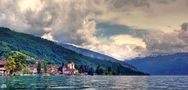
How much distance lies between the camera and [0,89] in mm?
85688

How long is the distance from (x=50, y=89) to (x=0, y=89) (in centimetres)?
1099

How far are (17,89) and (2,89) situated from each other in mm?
3442

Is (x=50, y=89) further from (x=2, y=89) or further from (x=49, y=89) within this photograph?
(x=2, y=89)

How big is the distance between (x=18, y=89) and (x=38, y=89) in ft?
14.3

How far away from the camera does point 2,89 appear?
280ft

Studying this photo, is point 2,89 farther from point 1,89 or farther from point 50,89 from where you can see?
point 50,89

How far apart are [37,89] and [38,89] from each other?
220 mm

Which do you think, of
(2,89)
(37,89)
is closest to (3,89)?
(2,89)

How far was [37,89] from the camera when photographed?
85.2 meters

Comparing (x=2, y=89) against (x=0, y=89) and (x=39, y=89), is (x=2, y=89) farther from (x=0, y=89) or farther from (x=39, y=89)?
(x=39, y=89)

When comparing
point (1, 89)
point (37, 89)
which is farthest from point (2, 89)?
point (37, 89)

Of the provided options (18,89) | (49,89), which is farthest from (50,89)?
(18,89)

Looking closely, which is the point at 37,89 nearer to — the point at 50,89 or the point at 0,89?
the point at 50,89

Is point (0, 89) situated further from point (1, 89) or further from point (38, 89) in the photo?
point (38, 89)
